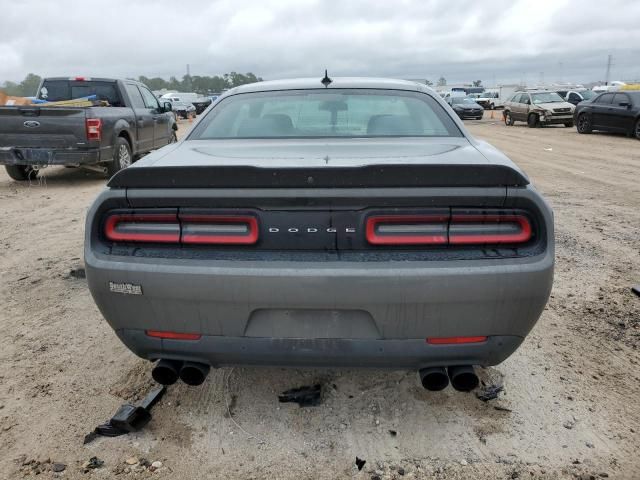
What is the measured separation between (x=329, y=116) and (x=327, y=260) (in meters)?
1.52

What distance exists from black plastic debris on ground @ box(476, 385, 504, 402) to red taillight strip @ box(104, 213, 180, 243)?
186 centimetres

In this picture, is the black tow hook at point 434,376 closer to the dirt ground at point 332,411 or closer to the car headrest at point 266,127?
the dirt ground at point 332,411

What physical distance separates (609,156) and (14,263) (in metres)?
13.3

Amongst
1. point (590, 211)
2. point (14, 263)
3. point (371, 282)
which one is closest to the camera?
point (371, 282)

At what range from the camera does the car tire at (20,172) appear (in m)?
10.1

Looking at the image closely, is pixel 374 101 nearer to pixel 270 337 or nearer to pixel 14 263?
pixel 270 337

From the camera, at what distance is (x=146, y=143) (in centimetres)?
1134

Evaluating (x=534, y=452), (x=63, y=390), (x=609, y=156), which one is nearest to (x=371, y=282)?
(x=534, y=452)

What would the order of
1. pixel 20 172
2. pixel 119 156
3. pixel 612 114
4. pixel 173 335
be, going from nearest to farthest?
pixel 173 335, pixel 119 156, pixel 20 172, pixel 612 114

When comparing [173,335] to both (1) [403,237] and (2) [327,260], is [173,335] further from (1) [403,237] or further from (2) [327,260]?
(1) [403,237]

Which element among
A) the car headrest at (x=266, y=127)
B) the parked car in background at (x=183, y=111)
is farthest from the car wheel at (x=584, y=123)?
the parked car in background at (x=183, y=111)

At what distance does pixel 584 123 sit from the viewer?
64.2ft

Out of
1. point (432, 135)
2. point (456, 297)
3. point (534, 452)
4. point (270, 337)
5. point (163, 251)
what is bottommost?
point (534, 452)

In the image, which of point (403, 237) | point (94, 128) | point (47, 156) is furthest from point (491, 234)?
point (47, 156)
